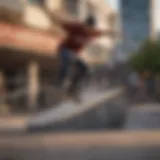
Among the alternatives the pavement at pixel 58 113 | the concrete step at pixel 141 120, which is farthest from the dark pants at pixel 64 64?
the concrete step at pixel 141 120

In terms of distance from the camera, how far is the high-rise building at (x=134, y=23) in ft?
7.37

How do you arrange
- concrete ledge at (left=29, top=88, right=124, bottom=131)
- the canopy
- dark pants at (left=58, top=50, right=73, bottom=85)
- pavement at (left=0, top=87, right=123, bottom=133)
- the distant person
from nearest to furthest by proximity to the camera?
the canopy → dark pants at (left=58, top=50, right=73, bottom=85) → the distant person → pavement at (left=0, top=87, right=123, bottom=133) → concrete ledge at (left=29, top=88, right=124, bottom=131)

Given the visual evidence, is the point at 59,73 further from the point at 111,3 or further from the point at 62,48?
the point at 111,3

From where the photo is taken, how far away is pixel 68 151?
292 cm

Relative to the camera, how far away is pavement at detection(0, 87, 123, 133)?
2.90m

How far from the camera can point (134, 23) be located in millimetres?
2332

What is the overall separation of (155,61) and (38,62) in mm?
661

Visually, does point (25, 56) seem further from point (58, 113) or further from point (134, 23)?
point (134, 23)

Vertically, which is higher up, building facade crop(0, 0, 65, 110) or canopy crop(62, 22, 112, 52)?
building facade crop(0, 0, 65, 110)

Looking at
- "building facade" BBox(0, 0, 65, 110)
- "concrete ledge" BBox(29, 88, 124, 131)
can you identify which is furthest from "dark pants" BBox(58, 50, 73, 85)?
"concrete ledge" BBox(29, 88, 124, 131)

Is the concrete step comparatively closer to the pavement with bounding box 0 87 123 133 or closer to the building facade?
the pavement with bounding box 0 87 123 133

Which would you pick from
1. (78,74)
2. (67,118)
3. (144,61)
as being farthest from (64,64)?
(67,118)

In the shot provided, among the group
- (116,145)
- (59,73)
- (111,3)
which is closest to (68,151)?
(116,145)

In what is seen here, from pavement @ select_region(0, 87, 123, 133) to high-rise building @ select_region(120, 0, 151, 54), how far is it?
354 mm
